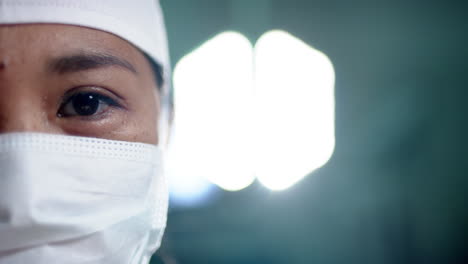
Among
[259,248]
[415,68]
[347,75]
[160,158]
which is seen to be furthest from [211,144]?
[160,158]

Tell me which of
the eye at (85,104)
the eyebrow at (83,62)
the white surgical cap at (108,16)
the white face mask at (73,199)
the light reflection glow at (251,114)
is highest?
the light reflection glow at (251,114)

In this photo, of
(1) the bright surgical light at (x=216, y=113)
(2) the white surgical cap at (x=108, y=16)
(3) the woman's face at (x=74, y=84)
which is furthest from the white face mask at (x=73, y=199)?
(1) the bright surgical light at (x=216, y=113)

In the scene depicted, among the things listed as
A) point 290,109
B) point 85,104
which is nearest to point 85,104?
point 85,104

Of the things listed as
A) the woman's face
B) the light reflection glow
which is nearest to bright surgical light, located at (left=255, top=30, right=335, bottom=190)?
the light reflection glow

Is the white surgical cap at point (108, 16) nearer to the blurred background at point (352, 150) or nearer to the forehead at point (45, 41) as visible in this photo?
the forehead at point (45, 41)

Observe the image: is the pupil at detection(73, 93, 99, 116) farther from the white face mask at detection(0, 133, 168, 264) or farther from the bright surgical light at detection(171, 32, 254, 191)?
the bright surgical light at detection(171, 32, 254, 191)

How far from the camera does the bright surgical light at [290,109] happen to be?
2.08 meters

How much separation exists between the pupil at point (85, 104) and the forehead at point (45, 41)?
76 mm

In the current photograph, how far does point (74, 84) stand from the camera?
0.58 m

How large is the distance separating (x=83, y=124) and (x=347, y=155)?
1692 mm

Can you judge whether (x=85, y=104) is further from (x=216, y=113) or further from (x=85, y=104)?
(x=216, y=113)

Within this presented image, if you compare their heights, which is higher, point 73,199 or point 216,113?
point 216,113

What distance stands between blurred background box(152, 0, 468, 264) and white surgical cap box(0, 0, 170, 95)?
4.15 feet

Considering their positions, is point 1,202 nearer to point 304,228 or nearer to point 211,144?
point 211,144
